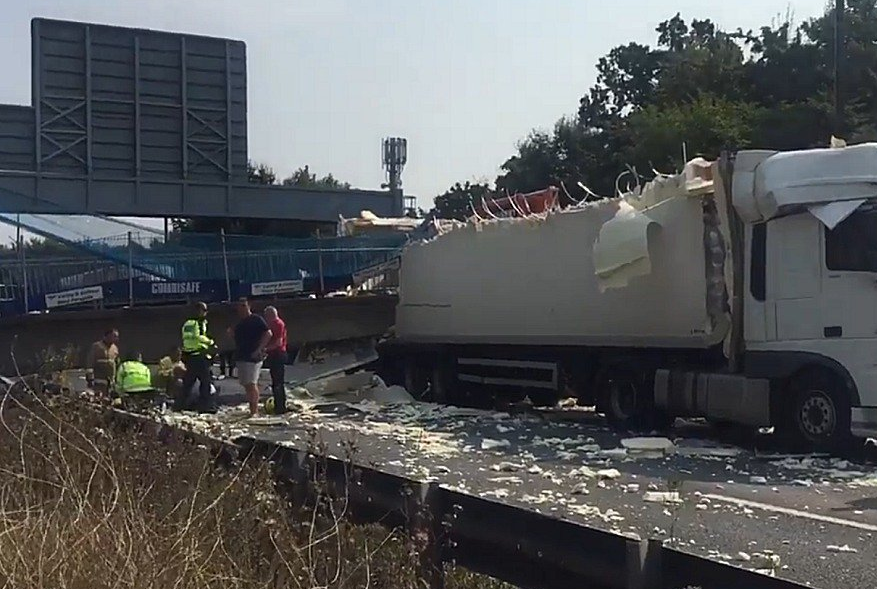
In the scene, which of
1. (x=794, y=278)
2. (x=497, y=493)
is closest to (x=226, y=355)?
(x=794, y=278)

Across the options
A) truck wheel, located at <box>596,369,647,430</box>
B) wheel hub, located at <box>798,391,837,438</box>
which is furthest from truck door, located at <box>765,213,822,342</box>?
truck wheel, located at <box>596,369,647,430</box>

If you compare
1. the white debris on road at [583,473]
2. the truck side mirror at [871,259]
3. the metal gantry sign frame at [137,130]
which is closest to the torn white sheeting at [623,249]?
the truck side mirror at [871,259]

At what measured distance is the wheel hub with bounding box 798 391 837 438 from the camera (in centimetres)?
1354

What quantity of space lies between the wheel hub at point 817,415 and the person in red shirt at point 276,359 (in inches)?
323

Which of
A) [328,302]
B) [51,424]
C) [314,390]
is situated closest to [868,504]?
[51,424]

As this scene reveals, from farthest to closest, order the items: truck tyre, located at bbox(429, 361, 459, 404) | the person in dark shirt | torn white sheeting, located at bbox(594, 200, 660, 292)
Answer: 1. truck tyre, located at bbox(429, 361, 459, 404)
2. the person in dark shirt
3. torn white sheeting, located at bbox(594, 200, 660, 292)

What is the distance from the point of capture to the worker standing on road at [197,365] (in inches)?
739

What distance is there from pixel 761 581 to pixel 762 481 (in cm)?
857

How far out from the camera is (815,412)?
13742 millimetres

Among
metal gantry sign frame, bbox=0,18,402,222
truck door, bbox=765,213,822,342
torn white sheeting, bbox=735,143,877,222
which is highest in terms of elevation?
metal gantry sign frame, bbox=0,18,402,222

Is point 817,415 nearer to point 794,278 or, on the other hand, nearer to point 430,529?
point 794,278

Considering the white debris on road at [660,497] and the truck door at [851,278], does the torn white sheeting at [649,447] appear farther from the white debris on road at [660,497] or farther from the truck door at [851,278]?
the white debris on road at [660,497]

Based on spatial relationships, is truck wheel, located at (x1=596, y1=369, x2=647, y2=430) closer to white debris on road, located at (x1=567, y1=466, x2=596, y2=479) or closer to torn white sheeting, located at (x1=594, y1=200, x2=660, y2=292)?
torn white sheeting, located at (x1=594, y1=200, x2=660, y2=292)

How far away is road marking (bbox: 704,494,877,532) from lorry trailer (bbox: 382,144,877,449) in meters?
2.59
